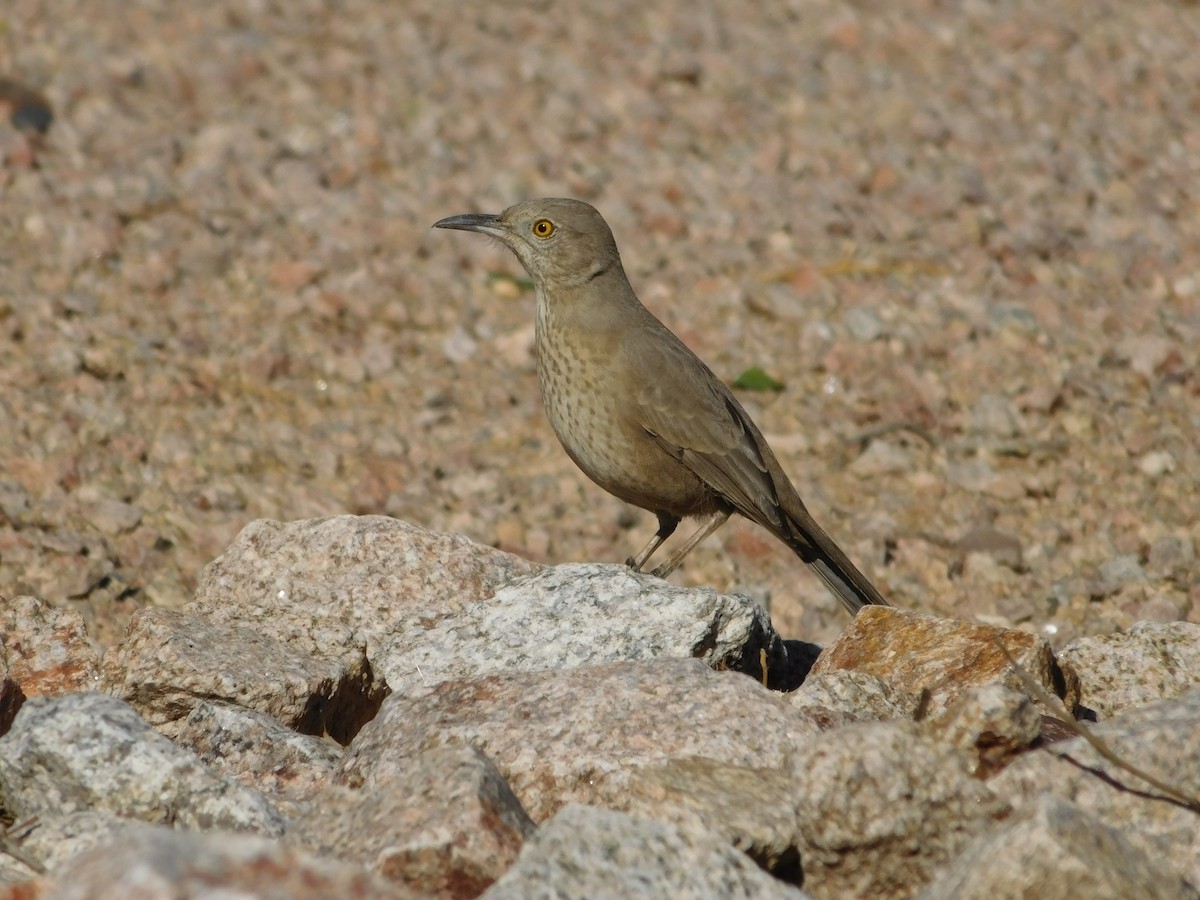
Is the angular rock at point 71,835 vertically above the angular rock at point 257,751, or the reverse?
the angular rock at point 71,835

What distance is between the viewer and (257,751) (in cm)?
439

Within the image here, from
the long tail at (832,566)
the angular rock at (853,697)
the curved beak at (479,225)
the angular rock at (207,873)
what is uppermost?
the curved beak at (479,225)

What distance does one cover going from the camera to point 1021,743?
12.9 feet

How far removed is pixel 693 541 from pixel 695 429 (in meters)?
0.45

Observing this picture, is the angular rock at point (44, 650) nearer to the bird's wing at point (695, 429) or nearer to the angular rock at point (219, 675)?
the angular rock at point (219, 675)

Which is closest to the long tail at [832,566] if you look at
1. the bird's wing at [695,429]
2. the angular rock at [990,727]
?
the bird's wing at [695,429]

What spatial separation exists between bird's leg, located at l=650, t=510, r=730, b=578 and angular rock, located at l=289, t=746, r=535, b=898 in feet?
8.26

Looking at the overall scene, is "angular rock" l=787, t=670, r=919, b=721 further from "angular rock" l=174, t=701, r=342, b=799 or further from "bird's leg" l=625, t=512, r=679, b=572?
"bird's leg" l=625, t=512, r=679, b=572

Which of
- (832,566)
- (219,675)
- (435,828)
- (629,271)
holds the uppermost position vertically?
(629,271)

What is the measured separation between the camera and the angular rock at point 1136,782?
12.2 ft

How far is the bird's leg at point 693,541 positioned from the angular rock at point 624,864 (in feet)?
8.76

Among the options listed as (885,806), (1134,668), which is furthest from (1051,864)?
(1134,668)

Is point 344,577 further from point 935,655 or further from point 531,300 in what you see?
point 531,300

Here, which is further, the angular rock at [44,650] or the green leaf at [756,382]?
the green leaf at [756,382]
